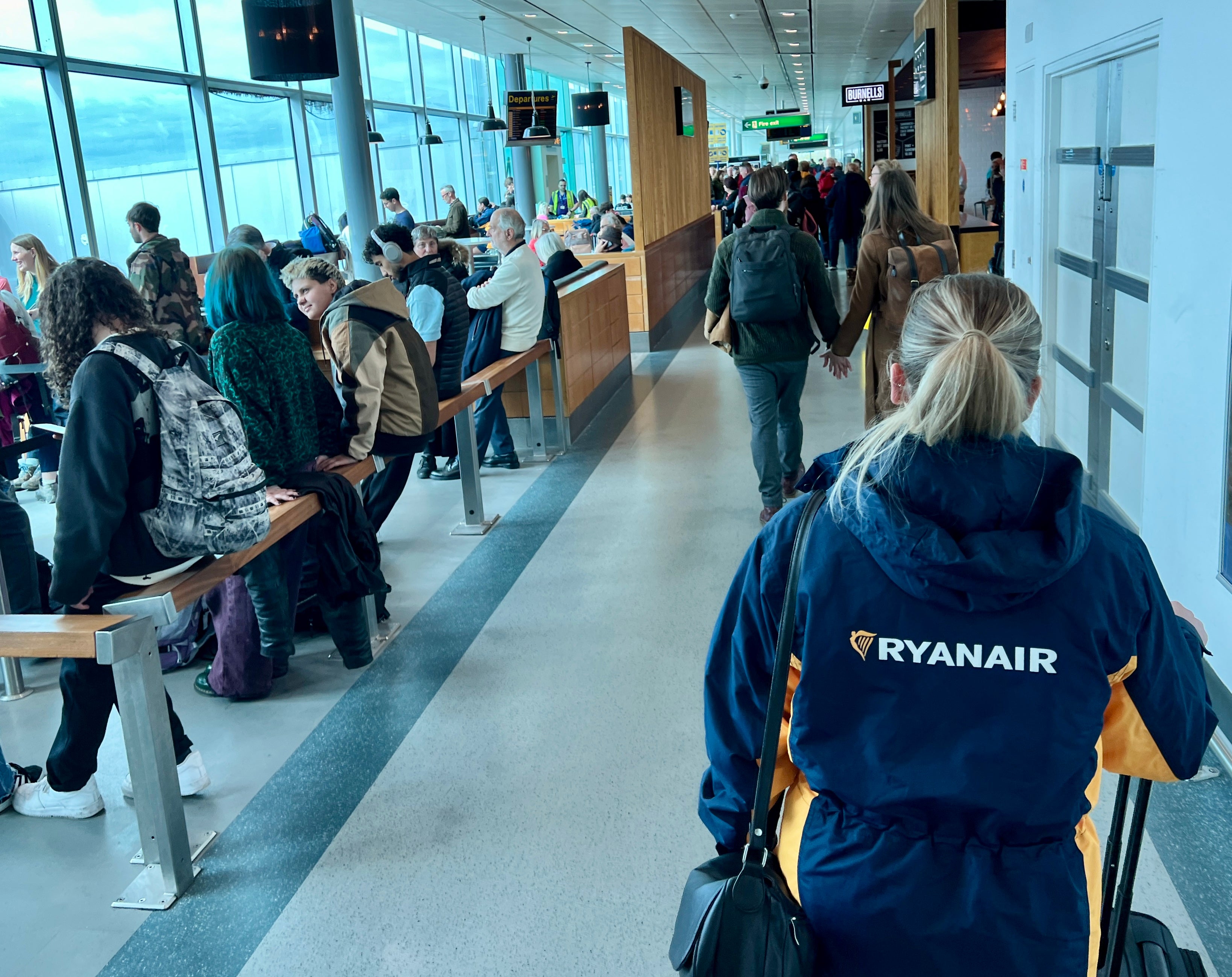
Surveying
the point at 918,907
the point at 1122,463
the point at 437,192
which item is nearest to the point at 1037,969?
the point at 918,907

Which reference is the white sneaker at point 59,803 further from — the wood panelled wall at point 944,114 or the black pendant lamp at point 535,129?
the black pendant lamp at point 535,129

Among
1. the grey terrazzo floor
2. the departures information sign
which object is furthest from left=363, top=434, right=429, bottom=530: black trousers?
the departures information sign

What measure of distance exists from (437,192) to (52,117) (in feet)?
34.8

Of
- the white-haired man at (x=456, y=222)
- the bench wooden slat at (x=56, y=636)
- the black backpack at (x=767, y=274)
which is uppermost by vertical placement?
the white-haired man at (x=456, y=222)

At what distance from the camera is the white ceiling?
1512 cm

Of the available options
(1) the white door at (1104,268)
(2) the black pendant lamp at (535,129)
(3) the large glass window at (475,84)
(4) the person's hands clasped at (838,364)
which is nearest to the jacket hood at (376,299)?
(4) the person's hands clasped at (838,364)

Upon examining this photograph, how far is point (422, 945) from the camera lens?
8.01ft

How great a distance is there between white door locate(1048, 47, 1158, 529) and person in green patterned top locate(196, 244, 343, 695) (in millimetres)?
2875

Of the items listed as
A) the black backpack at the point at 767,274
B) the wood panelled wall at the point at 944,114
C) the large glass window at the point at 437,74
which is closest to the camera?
the black backpack at the point at 767,274

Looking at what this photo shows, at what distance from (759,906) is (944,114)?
29.4 feet

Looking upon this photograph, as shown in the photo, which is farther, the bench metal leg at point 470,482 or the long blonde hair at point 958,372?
the bench metal leg at point 470,482

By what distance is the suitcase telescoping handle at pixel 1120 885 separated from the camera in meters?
1.47

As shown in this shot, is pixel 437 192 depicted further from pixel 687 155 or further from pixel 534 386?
pixel 534 386

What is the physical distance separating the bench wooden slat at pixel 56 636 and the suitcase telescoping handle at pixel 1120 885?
7.01ft
